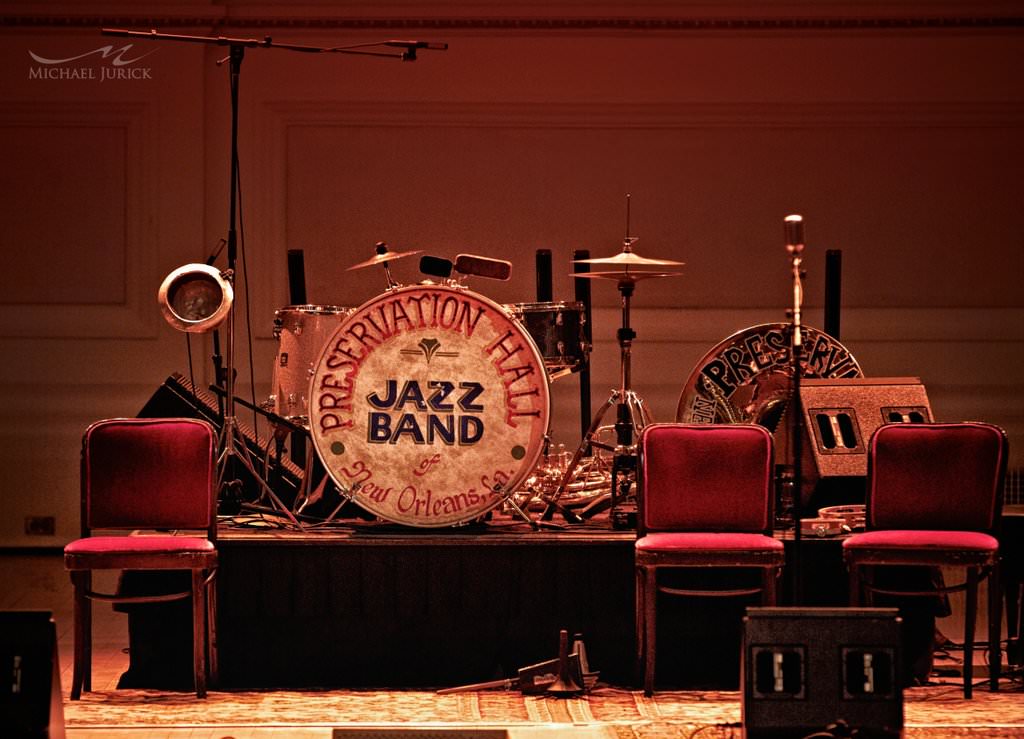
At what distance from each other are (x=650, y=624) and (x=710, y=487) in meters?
0.55

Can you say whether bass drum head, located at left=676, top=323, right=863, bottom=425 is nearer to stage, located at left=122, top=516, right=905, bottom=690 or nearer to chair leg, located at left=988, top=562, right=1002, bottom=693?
stage, located at left=122, top=516, right=905, bottom=690

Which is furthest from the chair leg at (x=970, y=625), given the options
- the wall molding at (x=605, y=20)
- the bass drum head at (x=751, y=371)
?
the wall molding at (x=605, y=20)

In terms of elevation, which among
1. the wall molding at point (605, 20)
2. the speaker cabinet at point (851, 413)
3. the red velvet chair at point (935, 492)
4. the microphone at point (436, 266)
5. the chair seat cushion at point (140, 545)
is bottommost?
the chair seat cushion at point (140, 545)

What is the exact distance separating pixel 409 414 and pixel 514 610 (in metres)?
0.85

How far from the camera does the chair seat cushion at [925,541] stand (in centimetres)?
487

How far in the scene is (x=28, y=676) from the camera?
3.77 meters

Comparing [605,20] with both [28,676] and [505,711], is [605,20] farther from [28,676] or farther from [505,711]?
[28,676]

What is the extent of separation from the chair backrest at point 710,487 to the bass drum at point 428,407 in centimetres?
55

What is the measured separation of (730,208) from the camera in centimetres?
819

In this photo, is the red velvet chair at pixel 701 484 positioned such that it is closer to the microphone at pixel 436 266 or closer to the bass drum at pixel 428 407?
the bass drum at pixel 428 407

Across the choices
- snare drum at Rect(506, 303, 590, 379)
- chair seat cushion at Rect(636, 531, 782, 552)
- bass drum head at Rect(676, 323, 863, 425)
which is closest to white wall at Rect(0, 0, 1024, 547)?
bass drum head at Rect(676, 323, 863, 425)

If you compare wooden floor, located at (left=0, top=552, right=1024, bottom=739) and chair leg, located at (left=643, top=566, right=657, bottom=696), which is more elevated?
chair leg, located at (left=643, top=566, right=657, bottom=696)

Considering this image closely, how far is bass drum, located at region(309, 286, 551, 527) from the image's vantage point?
5477 millimetres

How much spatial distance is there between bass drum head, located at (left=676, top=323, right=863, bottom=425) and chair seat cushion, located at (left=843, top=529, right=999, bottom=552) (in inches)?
53.6
